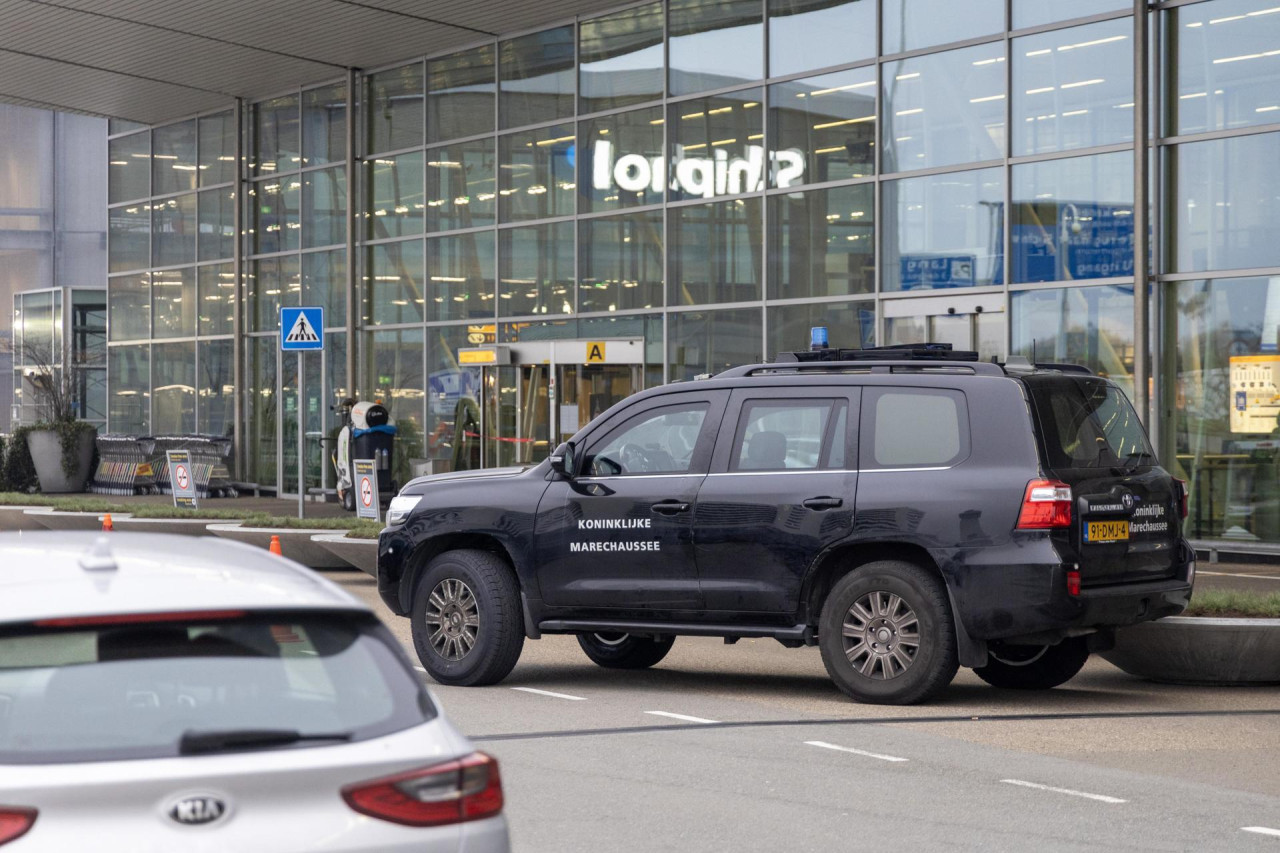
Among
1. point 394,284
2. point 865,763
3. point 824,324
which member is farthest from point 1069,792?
point 394,284

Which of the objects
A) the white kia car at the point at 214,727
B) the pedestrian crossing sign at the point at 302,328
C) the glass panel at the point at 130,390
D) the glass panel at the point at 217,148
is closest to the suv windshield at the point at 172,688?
the white kia car at the point at 214,727

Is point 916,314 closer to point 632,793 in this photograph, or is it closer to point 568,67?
point 568,67

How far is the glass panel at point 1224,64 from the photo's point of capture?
673 inches

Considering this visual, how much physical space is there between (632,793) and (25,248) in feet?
197

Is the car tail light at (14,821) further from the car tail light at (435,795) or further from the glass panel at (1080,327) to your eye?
the glass panel at (1080,327)

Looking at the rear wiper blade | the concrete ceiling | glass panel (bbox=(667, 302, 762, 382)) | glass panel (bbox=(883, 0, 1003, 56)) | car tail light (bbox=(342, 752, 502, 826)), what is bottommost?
car tail light (bbox=(342, 752, 502, 826))

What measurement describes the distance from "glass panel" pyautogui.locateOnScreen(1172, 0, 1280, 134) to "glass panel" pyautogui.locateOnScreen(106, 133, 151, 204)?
908 inches

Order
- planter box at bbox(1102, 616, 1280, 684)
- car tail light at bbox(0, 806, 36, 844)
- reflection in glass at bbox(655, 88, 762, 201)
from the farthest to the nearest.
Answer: reflection in glass at bbox(655, 88, 762, 201)
planter box at bbox(1102, 616, 1280, 684)
car tail light at bbox(0, 806, 36, 844)

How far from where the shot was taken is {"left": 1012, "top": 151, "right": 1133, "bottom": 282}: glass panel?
1805cm

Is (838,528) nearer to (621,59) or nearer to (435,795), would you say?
(435,795)

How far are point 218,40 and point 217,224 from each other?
6.30 meters

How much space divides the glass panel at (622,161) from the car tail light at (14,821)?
20.5 m

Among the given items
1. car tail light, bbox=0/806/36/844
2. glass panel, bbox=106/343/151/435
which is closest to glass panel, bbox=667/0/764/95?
glass panel, bbox=106/343/151/435

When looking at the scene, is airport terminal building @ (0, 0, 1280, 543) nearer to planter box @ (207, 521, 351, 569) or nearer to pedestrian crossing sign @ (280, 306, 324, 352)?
pedestrian crossing sign @ (280, 306, 324, 352)
